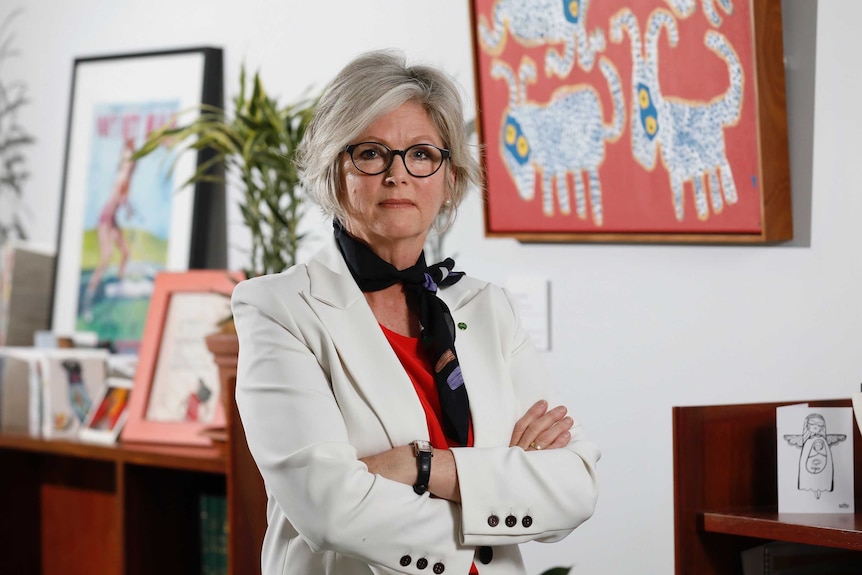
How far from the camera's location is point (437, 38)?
9.63ft

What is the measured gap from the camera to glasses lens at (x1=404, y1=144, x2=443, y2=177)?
180 centimetres

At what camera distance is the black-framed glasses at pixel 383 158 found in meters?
1.78

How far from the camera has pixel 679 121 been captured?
2379mm

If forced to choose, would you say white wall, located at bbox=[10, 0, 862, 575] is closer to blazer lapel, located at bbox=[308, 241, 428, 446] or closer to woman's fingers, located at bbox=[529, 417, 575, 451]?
woman's fingers, located at bbox=[529, 417, 575, 451]

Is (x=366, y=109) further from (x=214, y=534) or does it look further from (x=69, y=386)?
(x=69, y=386)

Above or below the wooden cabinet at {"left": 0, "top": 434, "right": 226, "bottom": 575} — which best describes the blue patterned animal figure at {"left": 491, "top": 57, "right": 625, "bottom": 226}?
above

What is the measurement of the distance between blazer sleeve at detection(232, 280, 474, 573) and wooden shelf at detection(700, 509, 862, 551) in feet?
1.47

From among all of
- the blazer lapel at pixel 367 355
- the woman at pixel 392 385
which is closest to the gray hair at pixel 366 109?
the woman at pixel 392 385

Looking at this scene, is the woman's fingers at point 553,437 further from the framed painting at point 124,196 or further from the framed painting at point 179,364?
the framed painting at point 124,196

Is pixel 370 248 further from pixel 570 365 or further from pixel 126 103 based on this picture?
pixel 126 103

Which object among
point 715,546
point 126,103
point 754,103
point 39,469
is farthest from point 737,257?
point 39,469

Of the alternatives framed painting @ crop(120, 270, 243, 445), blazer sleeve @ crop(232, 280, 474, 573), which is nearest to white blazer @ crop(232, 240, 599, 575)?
blazer sleeve @ crop(232, 280, 474, 573)

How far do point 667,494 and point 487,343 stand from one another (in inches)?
32.2

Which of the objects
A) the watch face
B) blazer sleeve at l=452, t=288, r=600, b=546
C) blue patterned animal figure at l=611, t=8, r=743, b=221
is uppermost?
blue patterned animal figure at l=611, t=8, r=743, b=221
